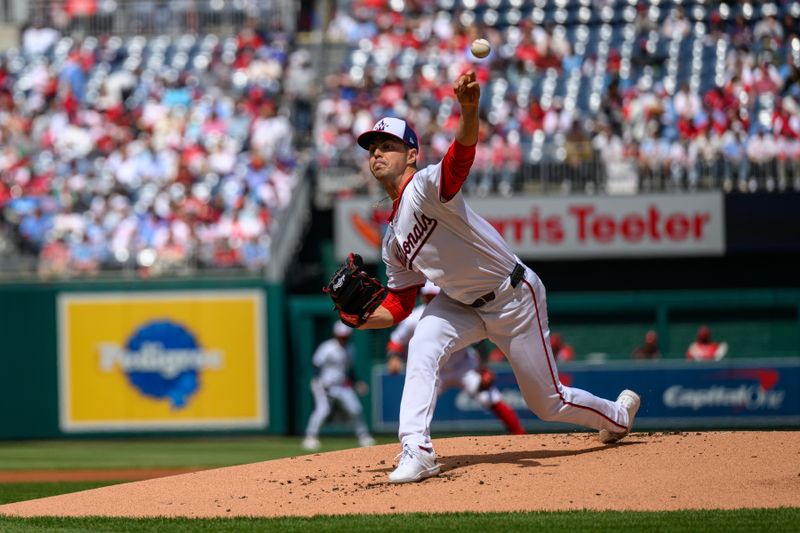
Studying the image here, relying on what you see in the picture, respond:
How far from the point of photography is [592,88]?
67.2 feet

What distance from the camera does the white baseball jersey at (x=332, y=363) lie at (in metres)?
16.9

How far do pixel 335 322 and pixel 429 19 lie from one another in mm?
6704

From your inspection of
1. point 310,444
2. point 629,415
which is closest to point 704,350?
point 310,444

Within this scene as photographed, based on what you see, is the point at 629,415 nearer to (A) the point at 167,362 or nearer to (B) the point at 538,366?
(B) the point at 538,366

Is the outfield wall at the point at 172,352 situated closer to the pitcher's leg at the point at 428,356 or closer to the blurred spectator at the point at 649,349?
the blurred spectator at the point at 649,349

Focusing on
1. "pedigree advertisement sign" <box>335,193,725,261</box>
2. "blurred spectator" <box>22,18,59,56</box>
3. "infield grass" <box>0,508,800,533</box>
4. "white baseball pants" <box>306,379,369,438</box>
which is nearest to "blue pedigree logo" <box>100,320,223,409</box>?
"white baseball pants" <box>306,379,369,438</box>

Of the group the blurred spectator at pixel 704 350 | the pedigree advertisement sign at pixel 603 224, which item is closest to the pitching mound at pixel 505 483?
the blurred spectator at pixel 704 350

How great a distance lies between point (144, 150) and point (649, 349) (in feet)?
29.0

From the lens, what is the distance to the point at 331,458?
800cm

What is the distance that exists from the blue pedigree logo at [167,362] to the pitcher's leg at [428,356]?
12.0m

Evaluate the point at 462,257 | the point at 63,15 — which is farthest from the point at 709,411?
the point at 63,15

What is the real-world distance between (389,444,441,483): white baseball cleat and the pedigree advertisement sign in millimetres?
11401

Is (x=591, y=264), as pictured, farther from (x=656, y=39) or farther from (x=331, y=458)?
(x=331, y=458)

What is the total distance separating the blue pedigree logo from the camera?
735 inches
